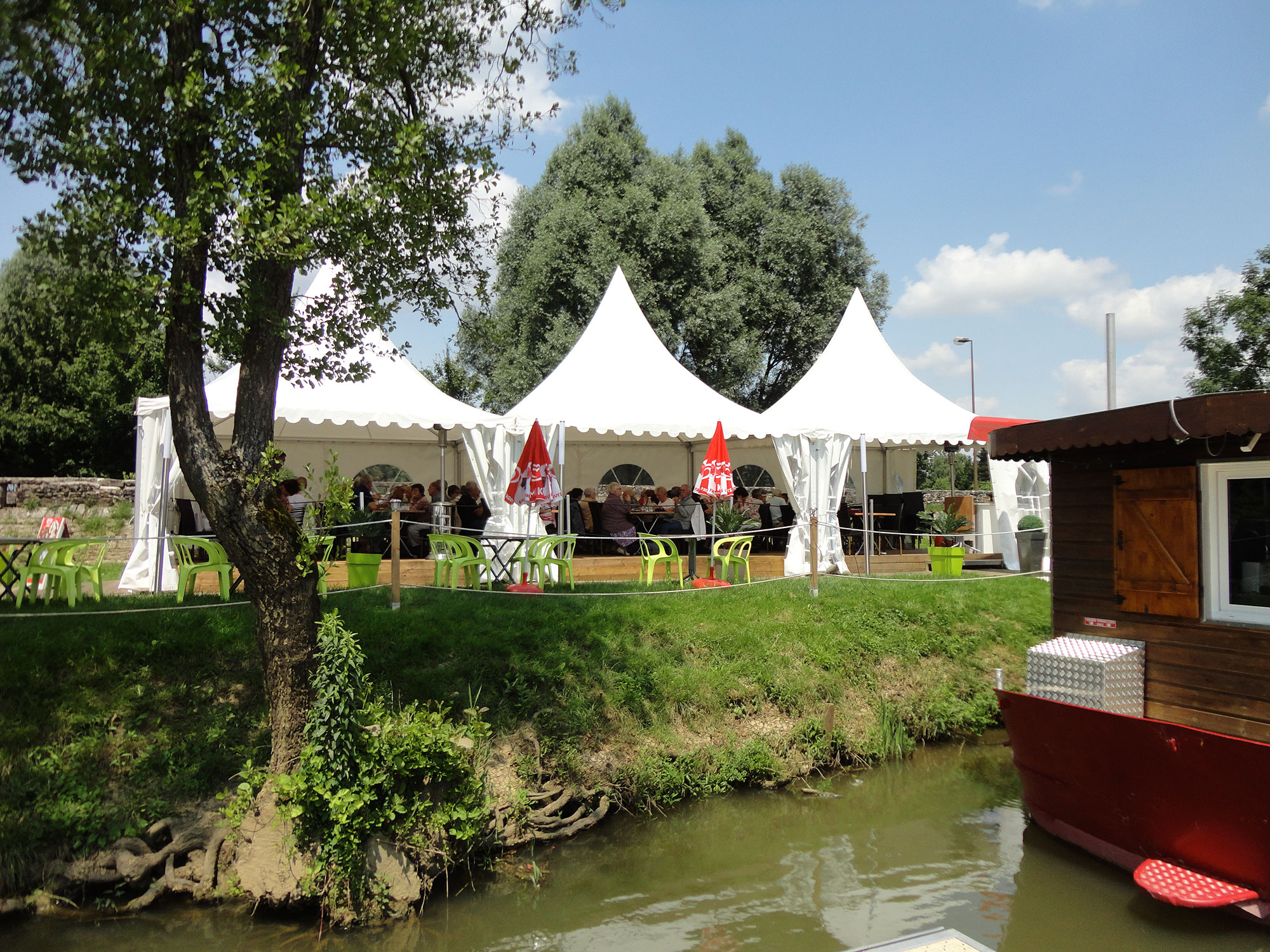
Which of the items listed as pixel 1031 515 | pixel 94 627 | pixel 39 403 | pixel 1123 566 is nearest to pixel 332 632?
pixel 94 627

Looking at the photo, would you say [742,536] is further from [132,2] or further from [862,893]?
[132,2]

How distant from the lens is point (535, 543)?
9.88 m

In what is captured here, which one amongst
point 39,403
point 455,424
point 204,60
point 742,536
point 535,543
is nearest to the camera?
point 204,60

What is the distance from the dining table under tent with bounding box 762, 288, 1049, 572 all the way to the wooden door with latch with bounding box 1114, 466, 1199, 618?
4240 millimetres

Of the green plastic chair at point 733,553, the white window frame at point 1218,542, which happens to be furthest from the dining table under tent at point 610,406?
the white window frame at point 1218,542

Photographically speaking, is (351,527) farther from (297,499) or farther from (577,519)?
(577,519)

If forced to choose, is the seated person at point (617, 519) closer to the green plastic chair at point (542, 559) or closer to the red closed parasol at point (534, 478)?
the green plastic chair at point (542, 559)

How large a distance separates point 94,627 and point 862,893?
562 centimetres

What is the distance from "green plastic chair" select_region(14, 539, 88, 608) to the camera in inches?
292

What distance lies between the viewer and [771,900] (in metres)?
5.40

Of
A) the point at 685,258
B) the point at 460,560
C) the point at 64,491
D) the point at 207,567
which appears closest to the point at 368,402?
the point at 460,560

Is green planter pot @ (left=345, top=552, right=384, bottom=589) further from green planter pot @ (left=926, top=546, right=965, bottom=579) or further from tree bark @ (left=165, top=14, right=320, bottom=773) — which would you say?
green planter pot @ (left=926, top=546, right=965, bottom=579)

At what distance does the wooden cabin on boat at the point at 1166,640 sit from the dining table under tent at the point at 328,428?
16.0 ft

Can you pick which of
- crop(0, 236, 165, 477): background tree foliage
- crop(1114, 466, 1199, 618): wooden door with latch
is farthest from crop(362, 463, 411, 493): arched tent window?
crop(1114, 466, 1199, 618): wooden door with latch
